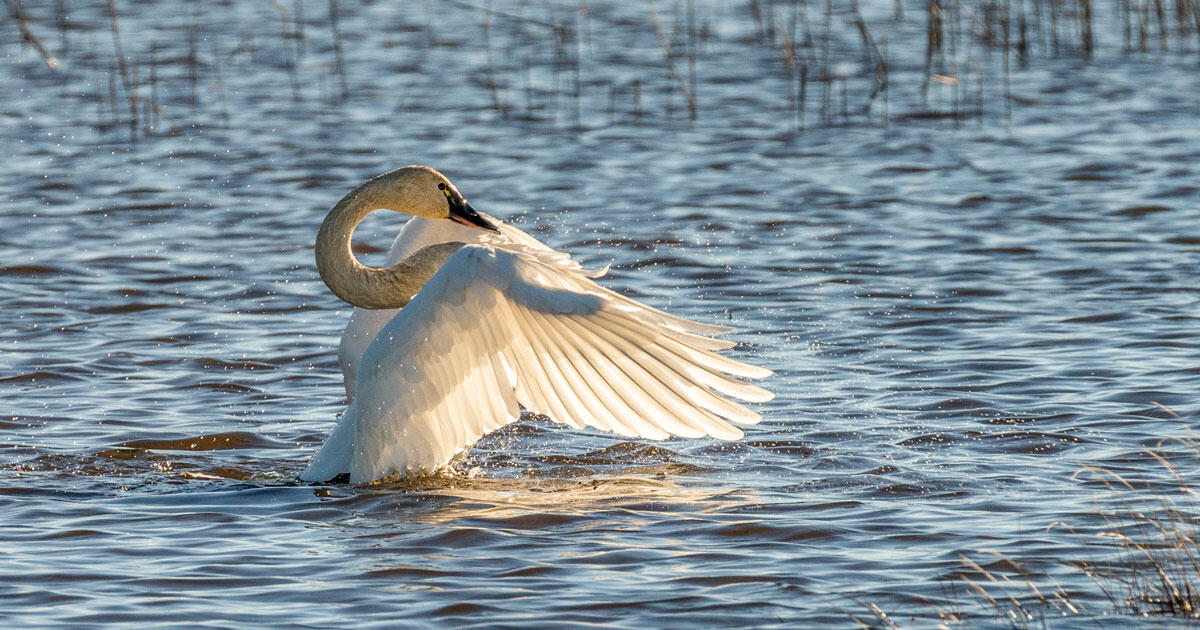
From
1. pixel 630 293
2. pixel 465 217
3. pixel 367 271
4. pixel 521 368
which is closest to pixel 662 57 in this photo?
pixel 630 293

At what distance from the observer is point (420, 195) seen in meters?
6.52

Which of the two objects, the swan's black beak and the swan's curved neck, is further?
the swan's black beak

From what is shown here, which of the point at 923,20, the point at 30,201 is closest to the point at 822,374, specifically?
the point at 30,201

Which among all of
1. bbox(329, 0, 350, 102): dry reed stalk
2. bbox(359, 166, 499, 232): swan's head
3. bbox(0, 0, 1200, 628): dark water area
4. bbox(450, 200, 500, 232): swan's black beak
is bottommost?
bbox(0, 0, 1200, 628): dark water area

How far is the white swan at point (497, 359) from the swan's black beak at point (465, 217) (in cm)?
25

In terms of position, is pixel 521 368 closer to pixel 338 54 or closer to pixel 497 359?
pixel 497 359

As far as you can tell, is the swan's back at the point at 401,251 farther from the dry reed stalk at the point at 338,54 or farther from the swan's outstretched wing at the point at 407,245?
the dry reed stalk at the point at 338,54

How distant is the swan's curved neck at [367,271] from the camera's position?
6.28 meters

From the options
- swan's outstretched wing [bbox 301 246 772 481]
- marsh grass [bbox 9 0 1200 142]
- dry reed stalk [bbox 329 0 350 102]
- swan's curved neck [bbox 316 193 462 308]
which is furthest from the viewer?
dry reed stalk [bbox 329 0 350 102]

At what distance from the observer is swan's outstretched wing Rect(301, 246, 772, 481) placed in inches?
225

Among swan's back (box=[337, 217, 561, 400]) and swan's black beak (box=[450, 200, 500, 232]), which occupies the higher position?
swan's black beak (box=[450, 200, 500, 232])

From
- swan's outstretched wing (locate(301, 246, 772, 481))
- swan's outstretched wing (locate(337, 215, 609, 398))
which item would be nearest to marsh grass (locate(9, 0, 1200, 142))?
swan's outstretched wing (locate(337, 215, 609, 398))

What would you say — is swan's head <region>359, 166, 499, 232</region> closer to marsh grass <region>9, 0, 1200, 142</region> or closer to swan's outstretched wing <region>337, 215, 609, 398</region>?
swan's outstretched wing <region>337, 215, 609, 398</region>

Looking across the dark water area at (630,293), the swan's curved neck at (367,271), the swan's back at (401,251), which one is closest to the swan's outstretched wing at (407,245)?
the swan's back at (401,251)
